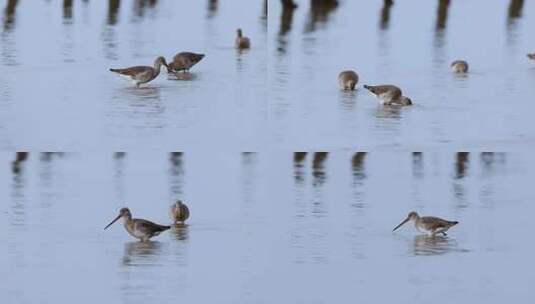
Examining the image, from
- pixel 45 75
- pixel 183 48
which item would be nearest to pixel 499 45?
pixel 183 48

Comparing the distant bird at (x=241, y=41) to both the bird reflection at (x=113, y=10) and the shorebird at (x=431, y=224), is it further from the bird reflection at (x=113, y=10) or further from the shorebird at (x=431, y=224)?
the shorebird at (x=431, y=224)

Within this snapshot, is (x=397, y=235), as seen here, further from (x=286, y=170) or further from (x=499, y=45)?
(x=499, y=45)

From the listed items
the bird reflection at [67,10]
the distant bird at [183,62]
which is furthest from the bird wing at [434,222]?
the bird reflection at [67,10]

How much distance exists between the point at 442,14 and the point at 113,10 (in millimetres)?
2509

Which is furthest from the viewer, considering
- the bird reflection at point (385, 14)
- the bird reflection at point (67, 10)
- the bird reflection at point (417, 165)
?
the bird reflection at point (67, 10)

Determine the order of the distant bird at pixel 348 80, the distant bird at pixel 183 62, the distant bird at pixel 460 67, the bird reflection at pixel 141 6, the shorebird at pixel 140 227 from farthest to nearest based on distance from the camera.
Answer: the bird reflection at pixel 141 6, the distant bird at pixel 460 67, the distant bird at pixel 183 62, the distant bird at pixel 348 80, the shorebird at pixel 140 227

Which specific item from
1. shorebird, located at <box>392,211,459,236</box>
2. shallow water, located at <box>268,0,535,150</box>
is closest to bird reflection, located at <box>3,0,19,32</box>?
shallow water, located at <box>268,0,535,150</box>

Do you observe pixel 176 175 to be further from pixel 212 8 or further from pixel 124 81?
pixel 212 8

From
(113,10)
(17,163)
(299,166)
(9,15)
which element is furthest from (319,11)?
(17,163)

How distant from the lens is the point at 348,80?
13539 mm

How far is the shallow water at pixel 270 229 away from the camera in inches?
394

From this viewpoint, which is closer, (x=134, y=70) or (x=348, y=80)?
(x=134, y=70)

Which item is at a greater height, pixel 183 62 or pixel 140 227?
pixel 183 62

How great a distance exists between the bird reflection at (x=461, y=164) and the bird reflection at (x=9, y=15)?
3.82 meters
